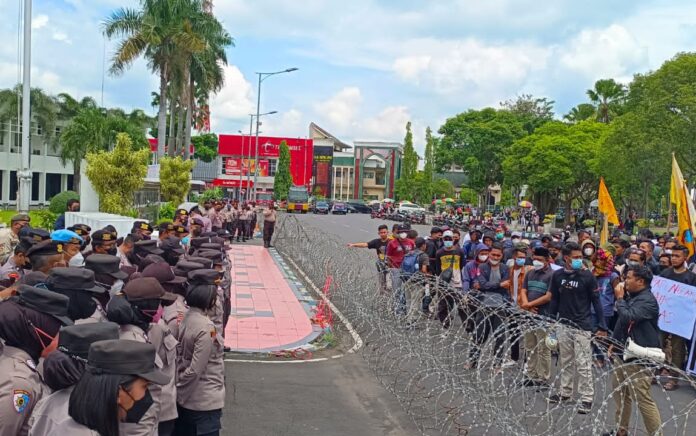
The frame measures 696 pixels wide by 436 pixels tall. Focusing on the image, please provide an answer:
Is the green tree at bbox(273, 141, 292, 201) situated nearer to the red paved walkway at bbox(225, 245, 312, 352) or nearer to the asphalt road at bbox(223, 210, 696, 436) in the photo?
the red paved walkway at bbox(225, 245, 312, 352)

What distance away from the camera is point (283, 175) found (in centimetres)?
7825

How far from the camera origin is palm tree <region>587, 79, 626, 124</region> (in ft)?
180

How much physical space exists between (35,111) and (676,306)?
4942cm

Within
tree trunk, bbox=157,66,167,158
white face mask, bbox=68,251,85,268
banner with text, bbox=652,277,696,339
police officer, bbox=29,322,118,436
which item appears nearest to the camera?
police officer, bbox=29,322,118,436

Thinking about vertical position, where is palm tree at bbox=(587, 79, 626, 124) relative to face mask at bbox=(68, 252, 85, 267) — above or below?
above

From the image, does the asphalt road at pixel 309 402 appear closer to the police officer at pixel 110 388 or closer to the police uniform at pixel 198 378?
the police uniform at pixel 198 378

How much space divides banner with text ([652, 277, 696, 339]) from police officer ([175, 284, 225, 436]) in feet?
21.5

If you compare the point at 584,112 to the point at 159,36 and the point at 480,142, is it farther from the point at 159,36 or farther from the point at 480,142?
the point at 159,36

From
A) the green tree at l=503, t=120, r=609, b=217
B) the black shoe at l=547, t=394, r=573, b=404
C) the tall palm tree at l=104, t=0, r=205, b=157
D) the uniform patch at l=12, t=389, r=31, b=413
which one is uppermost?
the tall palm tree at l=104, t=0, r=205, b=157

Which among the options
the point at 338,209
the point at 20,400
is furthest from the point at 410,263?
the point at 338,209

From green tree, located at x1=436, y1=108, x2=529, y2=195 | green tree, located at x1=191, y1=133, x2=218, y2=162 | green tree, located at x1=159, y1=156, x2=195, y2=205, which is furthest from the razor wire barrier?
green tree, located at x1=191, y1=133, x2=218, y2=162

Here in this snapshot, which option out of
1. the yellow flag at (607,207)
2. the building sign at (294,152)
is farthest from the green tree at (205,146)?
the yellow flag at (607,207)

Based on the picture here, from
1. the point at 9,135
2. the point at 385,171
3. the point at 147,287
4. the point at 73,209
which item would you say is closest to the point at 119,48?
the point at 73,209

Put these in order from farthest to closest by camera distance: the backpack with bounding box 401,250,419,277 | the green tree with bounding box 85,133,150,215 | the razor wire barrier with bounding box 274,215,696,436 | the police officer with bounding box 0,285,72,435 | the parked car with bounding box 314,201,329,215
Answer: the parked car with bounding box 314,201,329,215
the green tree with bounding box 85,133,150,215
the backpack with bounding box 401,250,419,277
the razor wire barrier with bounding box 274,215,696,436
the police officer with bounding box 0,285,72,435
